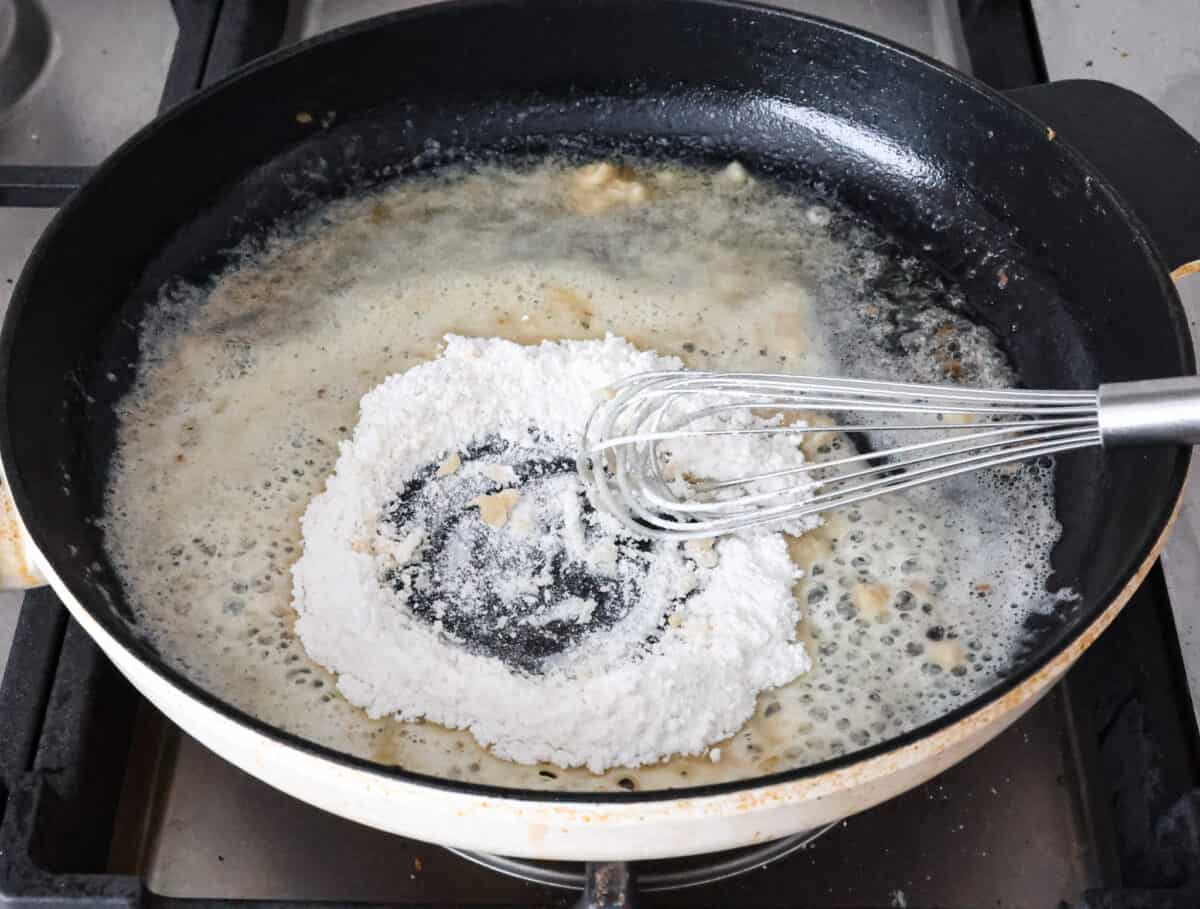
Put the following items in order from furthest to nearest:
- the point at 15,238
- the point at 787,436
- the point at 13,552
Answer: the point at 15,238 < the point at 787,436 < the point at 13,552

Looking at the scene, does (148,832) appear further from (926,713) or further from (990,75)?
(990,75)

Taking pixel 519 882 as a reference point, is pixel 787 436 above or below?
above

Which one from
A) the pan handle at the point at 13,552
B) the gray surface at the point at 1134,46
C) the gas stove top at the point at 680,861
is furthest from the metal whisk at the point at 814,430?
the gray surface at the point at 1134,46

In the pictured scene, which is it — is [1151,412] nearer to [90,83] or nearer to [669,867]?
[669,867]

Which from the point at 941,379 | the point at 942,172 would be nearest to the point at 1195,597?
the point at 941,379

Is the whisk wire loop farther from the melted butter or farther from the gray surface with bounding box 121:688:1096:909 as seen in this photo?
the gray surface with bounding box 121:688:1096:909

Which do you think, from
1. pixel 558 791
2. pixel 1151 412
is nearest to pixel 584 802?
pixel 558 791

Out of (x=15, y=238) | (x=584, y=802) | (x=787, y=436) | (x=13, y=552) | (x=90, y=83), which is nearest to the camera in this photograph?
(x=584, y=802)
